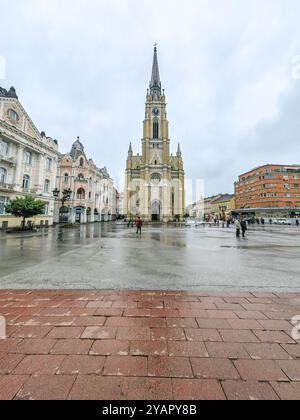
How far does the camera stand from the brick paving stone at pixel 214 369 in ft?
5.47

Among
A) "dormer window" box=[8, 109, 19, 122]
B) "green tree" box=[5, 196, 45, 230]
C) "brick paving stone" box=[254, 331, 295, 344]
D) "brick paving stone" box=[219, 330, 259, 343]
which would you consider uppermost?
"dormer window" box=[8, 109, 19, 122]

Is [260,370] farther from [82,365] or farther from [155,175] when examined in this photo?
[155,175]

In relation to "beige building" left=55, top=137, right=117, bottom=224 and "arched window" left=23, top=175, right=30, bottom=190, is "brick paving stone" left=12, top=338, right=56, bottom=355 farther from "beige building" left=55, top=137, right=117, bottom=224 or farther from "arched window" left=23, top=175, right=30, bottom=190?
"beige building" left=55, top=137, right=117, bottom=224

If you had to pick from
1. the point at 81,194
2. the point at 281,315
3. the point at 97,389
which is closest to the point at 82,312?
the point at 97,389

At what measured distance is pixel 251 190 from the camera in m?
72.9

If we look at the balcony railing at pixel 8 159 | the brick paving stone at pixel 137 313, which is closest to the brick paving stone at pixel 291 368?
the brick paving stone at pixel 137 313

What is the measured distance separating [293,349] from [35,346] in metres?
2.91

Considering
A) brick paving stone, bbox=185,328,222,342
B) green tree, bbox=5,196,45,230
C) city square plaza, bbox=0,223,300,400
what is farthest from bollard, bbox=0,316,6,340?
green tree, bbox=5,196,45,230

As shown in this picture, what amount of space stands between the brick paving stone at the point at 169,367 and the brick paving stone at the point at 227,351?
1.13 ft

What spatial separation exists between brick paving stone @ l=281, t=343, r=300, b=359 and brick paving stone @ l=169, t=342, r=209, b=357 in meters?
0.91

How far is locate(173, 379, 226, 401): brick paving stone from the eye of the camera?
149 cm

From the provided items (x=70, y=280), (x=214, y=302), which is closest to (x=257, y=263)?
(x=214, y=302)
